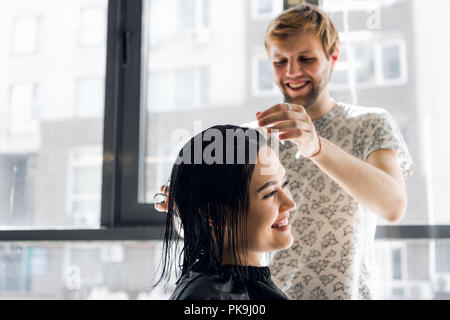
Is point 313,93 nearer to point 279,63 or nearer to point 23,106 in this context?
point 279,63

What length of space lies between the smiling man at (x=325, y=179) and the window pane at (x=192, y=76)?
60 cm

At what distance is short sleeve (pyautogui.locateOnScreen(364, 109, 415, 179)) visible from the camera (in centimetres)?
138

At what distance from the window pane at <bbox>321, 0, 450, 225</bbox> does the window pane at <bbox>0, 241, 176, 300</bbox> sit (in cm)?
121

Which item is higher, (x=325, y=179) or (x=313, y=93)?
(x=313, y=93)

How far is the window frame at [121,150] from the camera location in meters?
2.04

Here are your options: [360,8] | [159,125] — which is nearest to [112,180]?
[159,125]

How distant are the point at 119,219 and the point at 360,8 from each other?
5.02 feet

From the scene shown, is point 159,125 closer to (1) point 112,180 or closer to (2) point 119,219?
(1) point 112,180

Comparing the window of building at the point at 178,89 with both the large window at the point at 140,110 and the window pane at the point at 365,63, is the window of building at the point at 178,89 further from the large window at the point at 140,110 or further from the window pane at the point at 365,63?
the window pane at the point at 365,63

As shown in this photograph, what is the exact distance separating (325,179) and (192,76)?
1.01 m

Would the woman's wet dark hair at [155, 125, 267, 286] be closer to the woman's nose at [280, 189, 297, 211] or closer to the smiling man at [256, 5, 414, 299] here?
the woman's nose at [280, 189, 297, 211]

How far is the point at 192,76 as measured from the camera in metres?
2.20

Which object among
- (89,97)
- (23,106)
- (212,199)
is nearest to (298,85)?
(212,199)

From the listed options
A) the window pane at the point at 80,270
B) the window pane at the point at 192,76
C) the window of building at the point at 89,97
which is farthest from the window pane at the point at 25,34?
the window pane at the point at 80,270
